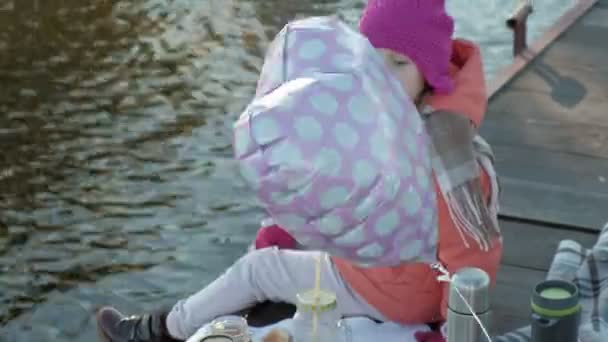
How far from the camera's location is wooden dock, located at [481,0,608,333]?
333 centimetres

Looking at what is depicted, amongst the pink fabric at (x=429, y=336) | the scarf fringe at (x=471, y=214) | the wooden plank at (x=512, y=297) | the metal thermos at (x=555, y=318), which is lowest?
the wooden plank at (x=512, y=297)

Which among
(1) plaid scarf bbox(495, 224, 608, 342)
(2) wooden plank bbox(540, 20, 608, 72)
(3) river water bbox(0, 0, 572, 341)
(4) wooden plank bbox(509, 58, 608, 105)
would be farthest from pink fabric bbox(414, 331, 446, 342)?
(2) wooden plank bbox(540, 20, 608, 72)

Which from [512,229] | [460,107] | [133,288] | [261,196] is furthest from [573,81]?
[261,196]

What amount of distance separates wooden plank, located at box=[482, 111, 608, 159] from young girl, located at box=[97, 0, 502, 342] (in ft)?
4.54

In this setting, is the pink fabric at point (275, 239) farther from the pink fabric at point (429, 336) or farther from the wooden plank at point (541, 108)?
the wooden plank at point (541, 108)

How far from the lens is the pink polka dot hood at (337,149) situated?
2.00 meters

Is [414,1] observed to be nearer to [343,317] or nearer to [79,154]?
[343,317]

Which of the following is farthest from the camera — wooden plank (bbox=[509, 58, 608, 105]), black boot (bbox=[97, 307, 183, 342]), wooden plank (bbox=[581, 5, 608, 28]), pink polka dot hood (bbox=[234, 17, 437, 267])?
wooden plank (bbox=[581, 5, 608, 28])

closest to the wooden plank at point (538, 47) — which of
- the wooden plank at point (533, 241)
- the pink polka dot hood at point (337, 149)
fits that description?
the wooden plank at point (533, 241)

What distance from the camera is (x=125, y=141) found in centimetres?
558

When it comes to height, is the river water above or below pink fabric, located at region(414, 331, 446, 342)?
below

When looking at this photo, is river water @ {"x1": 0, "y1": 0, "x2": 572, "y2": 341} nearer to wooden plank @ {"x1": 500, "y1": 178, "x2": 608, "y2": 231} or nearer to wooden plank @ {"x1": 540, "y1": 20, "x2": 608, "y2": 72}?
wooden plank @ {"x1": 540, "y1": 20, "x2": 608, "y2": 72}

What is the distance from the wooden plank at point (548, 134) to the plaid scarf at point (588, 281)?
41.5 inches

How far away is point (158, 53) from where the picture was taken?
6.66 meters
